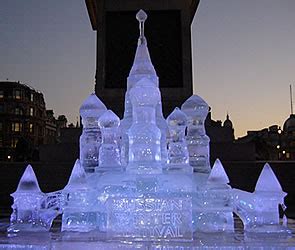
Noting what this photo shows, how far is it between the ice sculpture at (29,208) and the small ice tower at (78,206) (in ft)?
1.22

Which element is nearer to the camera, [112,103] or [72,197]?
[72,197]

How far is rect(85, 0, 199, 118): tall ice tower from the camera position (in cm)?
2000

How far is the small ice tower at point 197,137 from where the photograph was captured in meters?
8.48

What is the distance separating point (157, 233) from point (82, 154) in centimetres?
295

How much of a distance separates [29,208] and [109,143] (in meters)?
1.91

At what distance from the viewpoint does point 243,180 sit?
1620 centimetres

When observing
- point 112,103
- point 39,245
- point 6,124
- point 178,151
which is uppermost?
point 6,124

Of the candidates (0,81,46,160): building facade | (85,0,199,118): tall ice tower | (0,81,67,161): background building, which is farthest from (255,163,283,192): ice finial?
(0,81,46,160): building facade

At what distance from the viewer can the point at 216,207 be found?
7.06 m

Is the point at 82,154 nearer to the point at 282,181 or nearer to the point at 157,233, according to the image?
the point at 157,233

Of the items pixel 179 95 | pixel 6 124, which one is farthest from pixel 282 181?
pixel 6 124

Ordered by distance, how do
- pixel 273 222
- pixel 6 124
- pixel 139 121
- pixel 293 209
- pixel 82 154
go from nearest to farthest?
pixel 273 222, pixel 139 121, pixel 82 154, pixel 293 209, pixel 6 124

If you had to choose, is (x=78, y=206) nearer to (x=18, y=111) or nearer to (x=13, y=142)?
(x=13, y=142)

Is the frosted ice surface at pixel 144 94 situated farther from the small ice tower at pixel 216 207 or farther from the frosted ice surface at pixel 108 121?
the small ice tower at pixel 216 207
